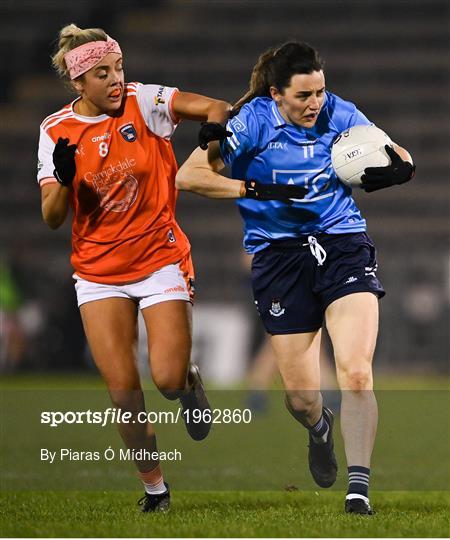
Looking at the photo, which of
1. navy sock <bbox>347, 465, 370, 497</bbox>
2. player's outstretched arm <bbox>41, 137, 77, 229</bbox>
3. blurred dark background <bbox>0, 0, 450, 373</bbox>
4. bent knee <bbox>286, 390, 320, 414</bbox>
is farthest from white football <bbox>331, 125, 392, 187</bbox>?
blurred dark background <bbox>0, 0, 450, 373</bbox>

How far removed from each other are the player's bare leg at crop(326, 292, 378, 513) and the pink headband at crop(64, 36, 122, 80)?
1725 mm

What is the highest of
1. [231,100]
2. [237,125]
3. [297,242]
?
[237,125]

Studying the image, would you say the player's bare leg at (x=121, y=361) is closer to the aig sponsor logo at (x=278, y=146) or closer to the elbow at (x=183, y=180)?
the elbow at (x=183, y=180)

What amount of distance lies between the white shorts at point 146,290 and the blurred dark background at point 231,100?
10542mm

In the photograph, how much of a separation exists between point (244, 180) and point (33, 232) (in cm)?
1607

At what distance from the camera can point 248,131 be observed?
5762mm

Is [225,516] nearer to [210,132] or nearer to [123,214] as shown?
[123,214]

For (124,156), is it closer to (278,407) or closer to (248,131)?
(248,131)

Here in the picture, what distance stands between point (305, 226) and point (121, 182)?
93 cm

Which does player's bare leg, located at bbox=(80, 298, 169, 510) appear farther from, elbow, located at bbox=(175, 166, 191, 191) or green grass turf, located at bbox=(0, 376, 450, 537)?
elbow, located at bbox=(175, 166, 191, 191)

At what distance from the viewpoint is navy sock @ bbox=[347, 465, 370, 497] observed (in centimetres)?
532

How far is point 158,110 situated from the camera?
591 cm

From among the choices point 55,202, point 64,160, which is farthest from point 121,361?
point 64,160

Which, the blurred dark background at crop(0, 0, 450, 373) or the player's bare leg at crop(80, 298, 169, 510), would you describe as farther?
the blurred dark background at crop(0, 0, 450, 373)
